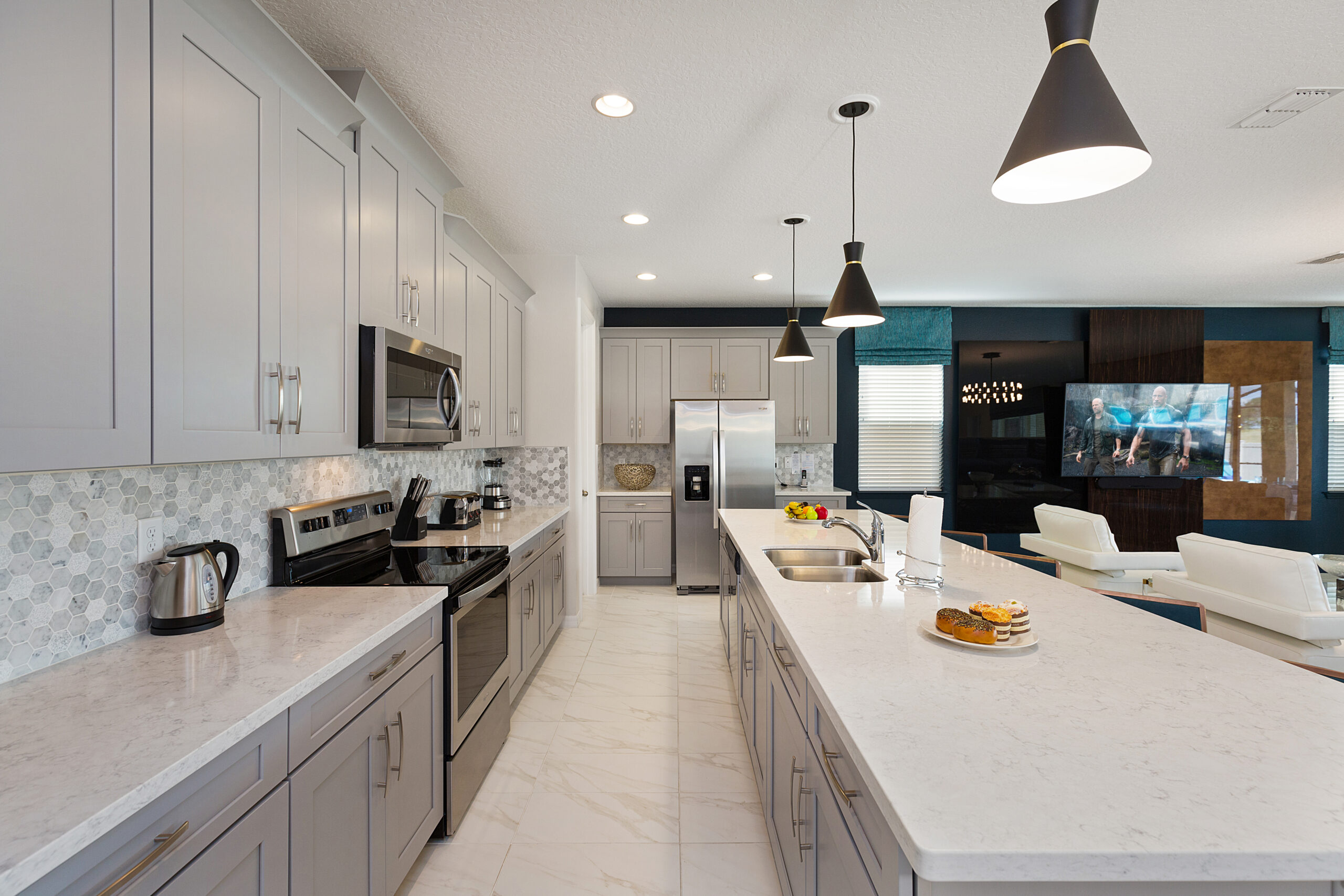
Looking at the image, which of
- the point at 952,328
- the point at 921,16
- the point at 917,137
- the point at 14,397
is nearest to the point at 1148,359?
the point at 952,328

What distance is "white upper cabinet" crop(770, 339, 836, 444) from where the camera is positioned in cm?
561

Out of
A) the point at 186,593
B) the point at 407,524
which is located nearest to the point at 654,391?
the point at 407,524

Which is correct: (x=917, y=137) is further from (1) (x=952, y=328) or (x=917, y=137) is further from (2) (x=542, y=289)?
(1) (x=952, y=328)

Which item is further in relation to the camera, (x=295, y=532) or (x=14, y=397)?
(x=295, y=532)

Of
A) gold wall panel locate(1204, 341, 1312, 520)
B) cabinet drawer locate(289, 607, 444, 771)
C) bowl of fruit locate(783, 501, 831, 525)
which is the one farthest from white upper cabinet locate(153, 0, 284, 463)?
gold wall panel locate(1204, 341, 1312, 520)

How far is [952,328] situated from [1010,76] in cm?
406

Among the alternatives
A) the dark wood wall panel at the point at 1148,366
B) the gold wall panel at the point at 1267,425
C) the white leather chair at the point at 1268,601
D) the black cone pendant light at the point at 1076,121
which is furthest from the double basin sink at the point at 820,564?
the gold wall panel at the point at 1267,425

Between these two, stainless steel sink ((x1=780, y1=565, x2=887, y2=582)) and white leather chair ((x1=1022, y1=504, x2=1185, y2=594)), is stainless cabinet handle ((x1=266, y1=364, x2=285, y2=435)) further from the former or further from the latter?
white leather chair ((x1=1022, y1=504, x2=1185, y2=594))

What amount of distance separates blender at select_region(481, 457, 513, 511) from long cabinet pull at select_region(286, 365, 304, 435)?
223 centimetres

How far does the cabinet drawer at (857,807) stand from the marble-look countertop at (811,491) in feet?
13.8

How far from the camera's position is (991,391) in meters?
5.75

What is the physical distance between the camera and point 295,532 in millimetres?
1994

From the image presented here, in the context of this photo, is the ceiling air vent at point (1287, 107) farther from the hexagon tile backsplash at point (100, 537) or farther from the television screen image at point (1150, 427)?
the hexagon tile backsplash at point (100, 537)

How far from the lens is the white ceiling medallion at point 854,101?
2178mm
